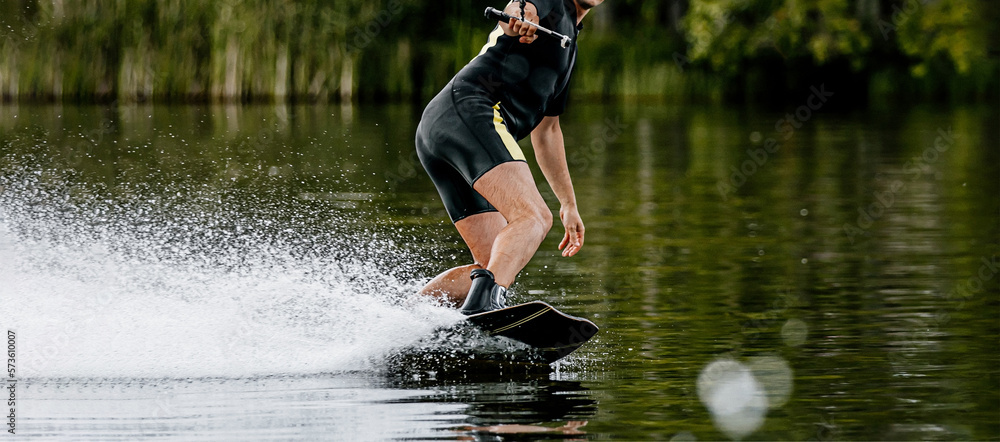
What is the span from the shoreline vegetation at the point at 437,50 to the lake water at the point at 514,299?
19.2 m

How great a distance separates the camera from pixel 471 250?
22.2 ft

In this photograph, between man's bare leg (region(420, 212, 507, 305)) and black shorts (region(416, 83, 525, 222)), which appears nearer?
black shorts (region(416, 83, 525, 222))

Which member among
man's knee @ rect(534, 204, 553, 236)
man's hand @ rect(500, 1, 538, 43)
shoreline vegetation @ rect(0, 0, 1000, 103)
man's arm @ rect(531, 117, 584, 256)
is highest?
shoreline vegetation @ rect(0, 0, 1000, 103)

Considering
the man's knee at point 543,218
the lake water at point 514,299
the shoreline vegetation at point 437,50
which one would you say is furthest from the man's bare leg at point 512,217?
the shoreline vegetation at point 437,50

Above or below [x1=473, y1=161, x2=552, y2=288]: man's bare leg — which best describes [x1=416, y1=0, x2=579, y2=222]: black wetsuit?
above

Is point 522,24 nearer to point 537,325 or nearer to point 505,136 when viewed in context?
point 505,136

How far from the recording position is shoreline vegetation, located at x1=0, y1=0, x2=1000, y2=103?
1422 inches

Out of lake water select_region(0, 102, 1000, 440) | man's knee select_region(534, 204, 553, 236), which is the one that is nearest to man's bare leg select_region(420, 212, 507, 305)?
lake water select_region(0, 102, 1000, 440)

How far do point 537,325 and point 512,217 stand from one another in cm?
44

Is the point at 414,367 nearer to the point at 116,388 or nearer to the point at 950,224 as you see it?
the point at 116,388

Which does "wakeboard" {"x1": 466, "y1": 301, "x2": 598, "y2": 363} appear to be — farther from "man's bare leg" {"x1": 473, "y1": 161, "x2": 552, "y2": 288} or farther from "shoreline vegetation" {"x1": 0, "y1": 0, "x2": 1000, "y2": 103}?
"shoreline vegetation" {"x1": 0, "y1": 0, "x2": 1000, "y2": 103}

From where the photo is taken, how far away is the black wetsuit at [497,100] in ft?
20.7

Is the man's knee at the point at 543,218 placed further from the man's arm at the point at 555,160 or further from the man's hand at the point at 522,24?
the man's hand at the point at 522,24

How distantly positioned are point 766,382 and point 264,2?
31.0 meters
